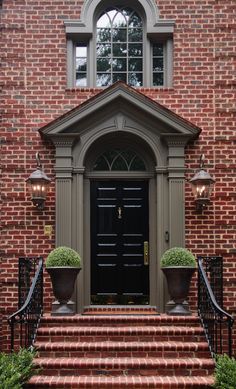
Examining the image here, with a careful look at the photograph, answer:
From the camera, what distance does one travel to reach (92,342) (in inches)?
305

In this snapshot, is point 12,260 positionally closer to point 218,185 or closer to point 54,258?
point 54,258

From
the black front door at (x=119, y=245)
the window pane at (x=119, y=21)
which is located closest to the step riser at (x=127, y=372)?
the black front door at (x=119, y=245)

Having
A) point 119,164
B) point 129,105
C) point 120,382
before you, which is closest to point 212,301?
point 120,382

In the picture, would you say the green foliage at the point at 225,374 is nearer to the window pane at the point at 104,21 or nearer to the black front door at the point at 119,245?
the black front door at the point at 119,245

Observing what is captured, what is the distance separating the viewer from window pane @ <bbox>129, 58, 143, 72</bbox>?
9.75 metres

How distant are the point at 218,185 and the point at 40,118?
10.2 feet

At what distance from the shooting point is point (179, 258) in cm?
833

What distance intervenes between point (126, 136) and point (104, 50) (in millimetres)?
1551

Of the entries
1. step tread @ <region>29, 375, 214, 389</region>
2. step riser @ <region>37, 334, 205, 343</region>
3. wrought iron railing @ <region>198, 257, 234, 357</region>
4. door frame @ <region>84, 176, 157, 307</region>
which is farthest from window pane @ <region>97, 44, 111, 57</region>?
step tread @ <region>29, 375, 214, 389</region>

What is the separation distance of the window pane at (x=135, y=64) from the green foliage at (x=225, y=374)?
5153 millimetres

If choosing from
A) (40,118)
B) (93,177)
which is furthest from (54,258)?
(40,118)

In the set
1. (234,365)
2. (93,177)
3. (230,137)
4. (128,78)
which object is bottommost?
(234,365)

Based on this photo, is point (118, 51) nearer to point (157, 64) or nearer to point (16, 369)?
point (157, 64)

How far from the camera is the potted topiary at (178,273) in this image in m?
8.32
